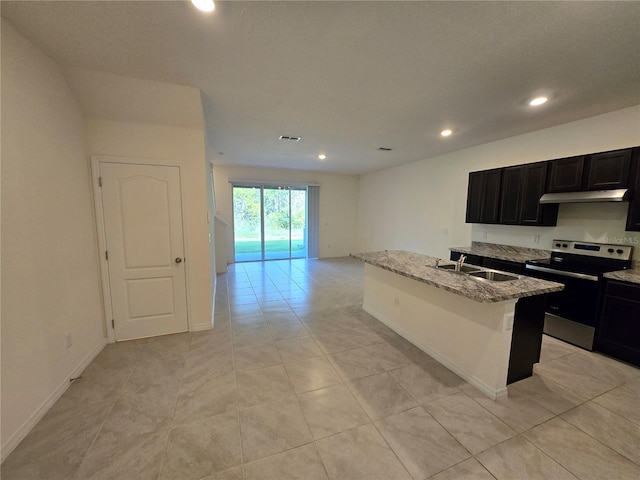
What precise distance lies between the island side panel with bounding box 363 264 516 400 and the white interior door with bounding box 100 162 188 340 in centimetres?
264

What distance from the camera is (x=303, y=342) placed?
2.82m

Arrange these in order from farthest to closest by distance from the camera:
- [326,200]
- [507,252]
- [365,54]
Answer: [326,200] → [507,252] → [365,54]

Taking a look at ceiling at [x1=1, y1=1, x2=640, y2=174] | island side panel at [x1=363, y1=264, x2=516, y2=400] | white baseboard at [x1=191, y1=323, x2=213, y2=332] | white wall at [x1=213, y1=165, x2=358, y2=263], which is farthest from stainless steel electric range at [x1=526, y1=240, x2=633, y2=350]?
white wall at [x1=213, y1=165, x2=358, y2=263]

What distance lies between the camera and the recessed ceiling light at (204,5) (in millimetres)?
1404

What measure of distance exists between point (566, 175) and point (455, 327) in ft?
8.06

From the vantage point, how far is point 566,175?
3006mm

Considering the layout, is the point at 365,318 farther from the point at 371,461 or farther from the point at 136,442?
the point at 136,442

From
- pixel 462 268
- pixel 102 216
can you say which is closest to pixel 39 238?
pixel 102 216

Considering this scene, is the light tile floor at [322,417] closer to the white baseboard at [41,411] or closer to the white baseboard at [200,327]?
the white baseboard at [41,411]

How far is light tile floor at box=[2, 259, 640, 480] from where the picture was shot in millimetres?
1441

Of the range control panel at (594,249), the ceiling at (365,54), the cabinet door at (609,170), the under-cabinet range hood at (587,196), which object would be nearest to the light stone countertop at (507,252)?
the range control panel at (594,249)

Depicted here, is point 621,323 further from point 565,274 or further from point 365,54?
point 365,54

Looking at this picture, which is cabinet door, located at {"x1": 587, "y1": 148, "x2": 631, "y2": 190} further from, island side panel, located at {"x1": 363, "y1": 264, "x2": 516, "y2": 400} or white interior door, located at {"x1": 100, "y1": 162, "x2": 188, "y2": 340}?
white interior door, located at {"x1": 100, "y1": 162, "x2": 188, "y2": 340}

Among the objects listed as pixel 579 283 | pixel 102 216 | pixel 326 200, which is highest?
pixel 326 200
